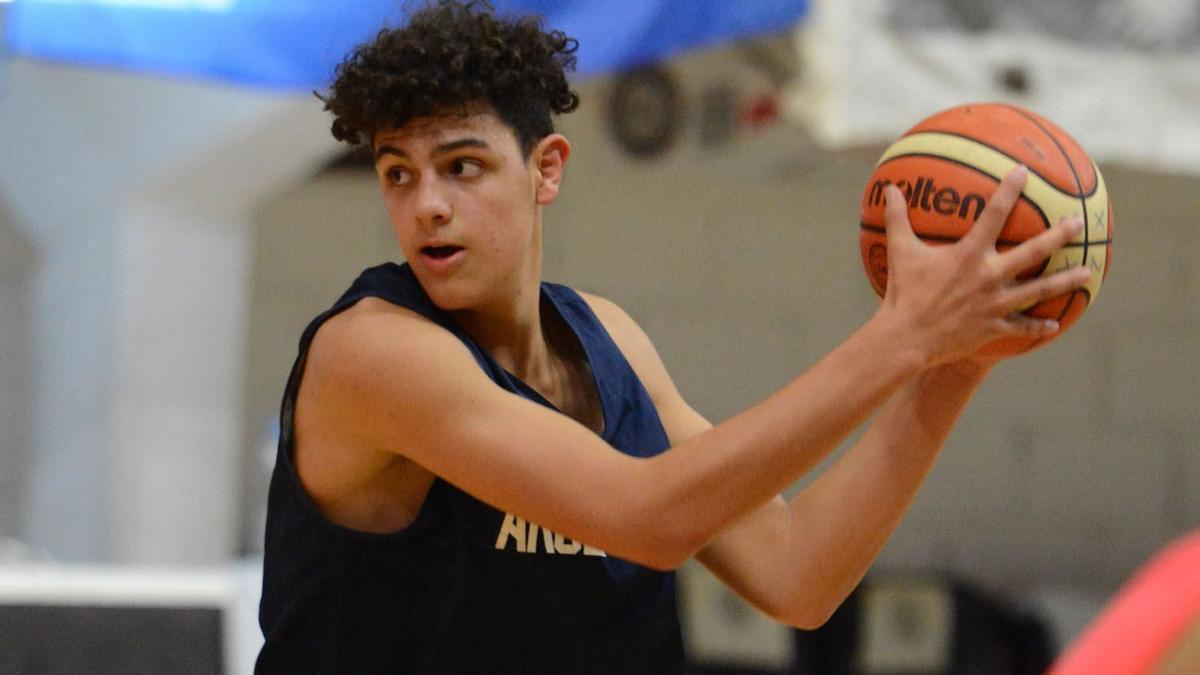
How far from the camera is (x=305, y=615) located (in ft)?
7.04

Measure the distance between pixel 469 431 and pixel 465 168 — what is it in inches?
14.2

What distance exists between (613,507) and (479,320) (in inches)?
18.1

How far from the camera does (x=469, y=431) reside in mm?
1934

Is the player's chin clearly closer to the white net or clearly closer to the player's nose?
the player's nose

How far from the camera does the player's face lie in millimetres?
2072

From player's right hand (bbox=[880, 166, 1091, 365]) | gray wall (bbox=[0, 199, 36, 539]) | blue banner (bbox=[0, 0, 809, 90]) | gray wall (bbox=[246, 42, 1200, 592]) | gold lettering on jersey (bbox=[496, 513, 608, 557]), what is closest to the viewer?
player's right hand (bbox=[880, 166, 1091, 365])

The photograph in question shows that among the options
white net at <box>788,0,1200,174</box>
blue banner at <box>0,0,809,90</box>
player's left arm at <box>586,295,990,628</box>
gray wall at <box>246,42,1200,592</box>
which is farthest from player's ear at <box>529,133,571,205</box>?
gray wall at <box>246,42,1200,592</box>

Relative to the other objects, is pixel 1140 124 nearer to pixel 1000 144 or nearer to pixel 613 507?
pixel 1000 144

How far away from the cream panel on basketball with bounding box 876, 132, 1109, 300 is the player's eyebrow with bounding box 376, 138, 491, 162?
20.3 inches

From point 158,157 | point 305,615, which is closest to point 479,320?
point 305,615

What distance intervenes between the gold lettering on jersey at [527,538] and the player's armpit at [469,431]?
17 cm

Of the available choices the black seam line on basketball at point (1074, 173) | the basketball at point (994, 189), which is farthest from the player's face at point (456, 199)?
the black seam line on basketball at point (1074, 173)

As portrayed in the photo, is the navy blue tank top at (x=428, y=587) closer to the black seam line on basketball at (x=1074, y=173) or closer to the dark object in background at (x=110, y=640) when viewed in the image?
the black seam line on basketball at (x=1074, y=173)

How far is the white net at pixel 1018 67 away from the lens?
3713mm
